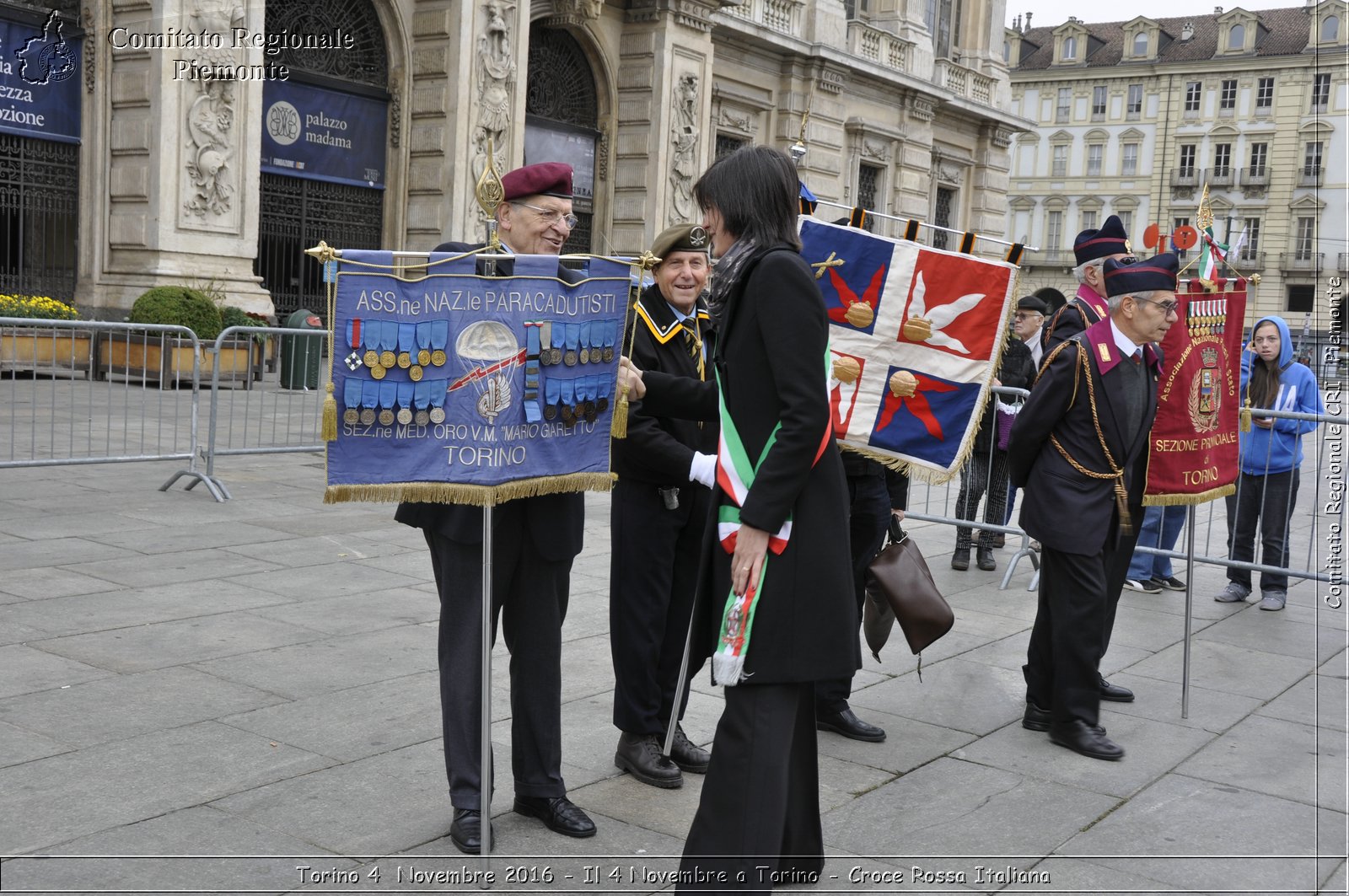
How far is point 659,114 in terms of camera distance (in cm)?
2255

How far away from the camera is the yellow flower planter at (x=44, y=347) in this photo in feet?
32.6

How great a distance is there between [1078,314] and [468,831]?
455 centimetres

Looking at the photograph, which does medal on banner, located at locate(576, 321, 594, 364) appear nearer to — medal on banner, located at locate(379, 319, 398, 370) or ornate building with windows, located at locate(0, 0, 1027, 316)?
medal on banner, located at locate(379, 319, 398, 370)

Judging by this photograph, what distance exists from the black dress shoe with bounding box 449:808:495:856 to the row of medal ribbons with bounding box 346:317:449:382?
131 centimetres

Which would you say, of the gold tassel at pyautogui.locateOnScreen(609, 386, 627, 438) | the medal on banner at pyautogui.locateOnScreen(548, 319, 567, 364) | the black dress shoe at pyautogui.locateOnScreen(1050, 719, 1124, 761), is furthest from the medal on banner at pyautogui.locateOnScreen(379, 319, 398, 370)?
the black dress shoe at pyautogui.locateOnScreen(1050, 719, 1124, 761)

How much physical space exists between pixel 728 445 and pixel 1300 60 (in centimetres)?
7854

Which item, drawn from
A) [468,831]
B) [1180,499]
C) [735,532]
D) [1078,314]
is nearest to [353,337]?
[735,532]

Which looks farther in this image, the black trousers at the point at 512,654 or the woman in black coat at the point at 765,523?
the black trousers at the point at 512,654

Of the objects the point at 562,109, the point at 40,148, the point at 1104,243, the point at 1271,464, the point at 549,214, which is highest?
the point at 562,109

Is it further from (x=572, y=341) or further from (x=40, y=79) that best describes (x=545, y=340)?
(x=40, y=79)

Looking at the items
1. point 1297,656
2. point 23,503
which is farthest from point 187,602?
point 1297,656

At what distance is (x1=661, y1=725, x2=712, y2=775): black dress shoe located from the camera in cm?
459

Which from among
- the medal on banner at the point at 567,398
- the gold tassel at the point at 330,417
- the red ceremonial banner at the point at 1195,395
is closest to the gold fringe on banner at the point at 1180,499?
the red ceremonial banner at the point at 1195,395

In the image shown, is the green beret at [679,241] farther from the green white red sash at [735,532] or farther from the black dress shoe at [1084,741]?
the black dress shoe at [1084,741]
